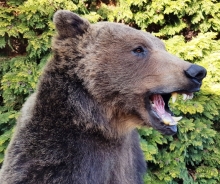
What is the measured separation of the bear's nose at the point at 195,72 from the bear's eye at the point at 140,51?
13.5 inches

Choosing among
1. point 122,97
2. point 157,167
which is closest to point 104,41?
point 122,97

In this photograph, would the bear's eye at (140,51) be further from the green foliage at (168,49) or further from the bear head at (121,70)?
the green foliage at (168,49)

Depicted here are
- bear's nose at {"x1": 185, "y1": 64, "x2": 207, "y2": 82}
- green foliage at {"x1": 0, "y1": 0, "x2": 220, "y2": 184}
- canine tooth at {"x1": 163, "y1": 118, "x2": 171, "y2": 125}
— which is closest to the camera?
bear's nose at {"x1": 185, "y1": 64, "x2": 207, "y2": 82}

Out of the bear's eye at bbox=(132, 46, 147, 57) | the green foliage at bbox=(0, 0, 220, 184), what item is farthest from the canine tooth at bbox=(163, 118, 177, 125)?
the green foliage at bbox=(0, 0, 220, 184)

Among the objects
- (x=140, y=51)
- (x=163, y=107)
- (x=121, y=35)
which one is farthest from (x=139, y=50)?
(x=163, y=107)

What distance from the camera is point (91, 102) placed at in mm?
2082

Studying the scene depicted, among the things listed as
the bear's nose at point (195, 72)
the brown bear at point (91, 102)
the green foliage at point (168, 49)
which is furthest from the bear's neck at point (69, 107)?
the green foliage at point (168, 49)

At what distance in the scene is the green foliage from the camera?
396cm

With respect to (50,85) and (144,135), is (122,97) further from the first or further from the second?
(144,135)

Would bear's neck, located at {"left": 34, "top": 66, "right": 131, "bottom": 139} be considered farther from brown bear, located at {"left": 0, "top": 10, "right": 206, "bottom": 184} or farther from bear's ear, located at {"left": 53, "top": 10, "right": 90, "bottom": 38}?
bear's ear, located at {"left": 53, "top": 10, "right": 90, "bottom": 38}

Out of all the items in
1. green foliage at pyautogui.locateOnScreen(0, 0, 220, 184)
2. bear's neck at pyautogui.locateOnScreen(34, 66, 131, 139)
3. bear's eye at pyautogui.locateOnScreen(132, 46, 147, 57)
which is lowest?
green foliage at pyautogui.locateOnScreen(0, 0, 220, 184)

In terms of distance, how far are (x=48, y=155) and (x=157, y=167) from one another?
277 cm

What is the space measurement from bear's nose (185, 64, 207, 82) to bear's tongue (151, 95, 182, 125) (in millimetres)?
288

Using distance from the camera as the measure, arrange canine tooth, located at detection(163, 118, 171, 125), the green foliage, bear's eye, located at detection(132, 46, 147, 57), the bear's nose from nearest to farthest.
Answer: the bear's nose < canine tooth, located at detection(163, 118, 171, 125) < bear's eye, located at detection(132, 46, 147, 57) < the green foliage
